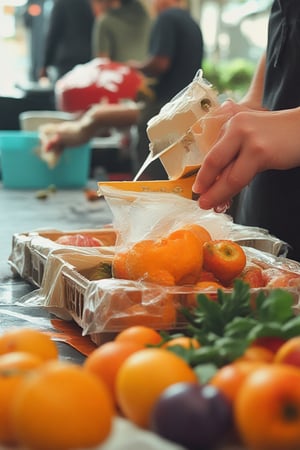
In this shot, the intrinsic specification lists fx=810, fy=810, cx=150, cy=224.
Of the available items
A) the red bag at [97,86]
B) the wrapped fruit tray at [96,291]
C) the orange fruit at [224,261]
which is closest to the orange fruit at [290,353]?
the wrapped fruit tray at [96,291]

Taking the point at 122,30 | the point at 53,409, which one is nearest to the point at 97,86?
the point at 122,30

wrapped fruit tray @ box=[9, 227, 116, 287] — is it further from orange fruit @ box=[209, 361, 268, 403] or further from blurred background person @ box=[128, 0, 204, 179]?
blurred background person @ box=[128, 0, 204, 179]

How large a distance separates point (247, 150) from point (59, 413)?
0.69 meters

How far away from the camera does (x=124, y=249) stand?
4.30 feet

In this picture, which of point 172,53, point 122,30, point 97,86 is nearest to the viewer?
point 97,86

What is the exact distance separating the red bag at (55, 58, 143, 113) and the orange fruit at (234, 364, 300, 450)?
4094 millimetres

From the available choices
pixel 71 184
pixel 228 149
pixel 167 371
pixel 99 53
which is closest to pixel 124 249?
pixel 228 149

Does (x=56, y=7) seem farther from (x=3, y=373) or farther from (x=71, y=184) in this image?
(x=3, y=373)

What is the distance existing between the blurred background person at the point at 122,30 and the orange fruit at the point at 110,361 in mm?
5710

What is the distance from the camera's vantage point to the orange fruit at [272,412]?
0.67m

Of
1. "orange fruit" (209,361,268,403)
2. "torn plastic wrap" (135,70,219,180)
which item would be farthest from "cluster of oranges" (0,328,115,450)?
"torn plastic wrap" (135,70,219,180)

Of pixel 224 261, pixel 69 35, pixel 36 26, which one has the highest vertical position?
pixel 224 261

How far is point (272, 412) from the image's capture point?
67cm

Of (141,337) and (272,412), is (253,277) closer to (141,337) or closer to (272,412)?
(141,337)
